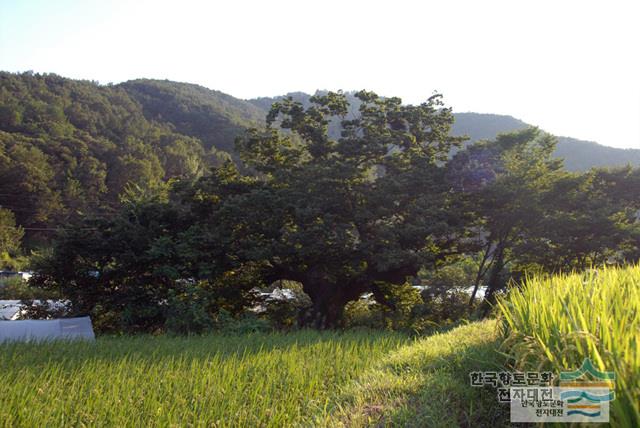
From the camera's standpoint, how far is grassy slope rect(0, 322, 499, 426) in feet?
11.0

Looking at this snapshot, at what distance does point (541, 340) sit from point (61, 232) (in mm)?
13646

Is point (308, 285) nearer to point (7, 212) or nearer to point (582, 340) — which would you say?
point (582, 340)

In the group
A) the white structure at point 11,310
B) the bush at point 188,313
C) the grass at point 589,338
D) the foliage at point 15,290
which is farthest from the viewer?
the foliage at point 15,290

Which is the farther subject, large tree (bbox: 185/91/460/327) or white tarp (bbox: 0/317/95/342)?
large tree (bbox: 185/91/460/327)

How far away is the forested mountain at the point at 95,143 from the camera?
4144 centimetres

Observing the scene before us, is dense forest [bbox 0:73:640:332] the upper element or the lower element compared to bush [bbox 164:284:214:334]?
upper

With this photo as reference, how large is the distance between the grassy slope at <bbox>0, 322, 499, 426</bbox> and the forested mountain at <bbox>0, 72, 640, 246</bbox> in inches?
883

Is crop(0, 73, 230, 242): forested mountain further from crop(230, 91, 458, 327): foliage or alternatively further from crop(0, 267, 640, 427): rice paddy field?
crop(0, 267, 640, 427): rice paddy field

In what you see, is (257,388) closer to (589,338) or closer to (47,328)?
(589,338)

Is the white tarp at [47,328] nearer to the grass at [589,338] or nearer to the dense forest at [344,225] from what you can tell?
the dense forest at [344,225]

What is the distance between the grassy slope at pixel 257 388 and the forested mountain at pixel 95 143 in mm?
22418

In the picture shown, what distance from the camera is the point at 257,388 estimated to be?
406cm
